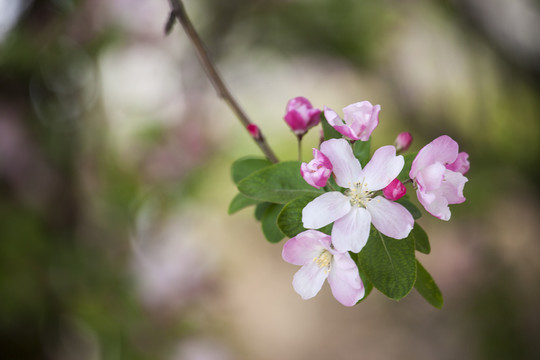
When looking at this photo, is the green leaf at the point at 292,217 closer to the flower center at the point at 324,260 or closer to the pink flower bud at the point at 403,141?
the flower center at the point at 324,260

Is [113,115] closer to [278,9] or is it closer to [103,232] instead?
[103,232]

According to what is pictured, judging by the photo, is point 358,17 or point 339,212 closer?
point 339,212

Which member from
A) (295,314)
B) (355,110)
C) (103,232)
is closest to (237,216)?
(295,314)

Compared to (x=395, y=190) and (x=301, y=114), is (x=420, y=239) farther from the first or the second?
(x=301, y=114)

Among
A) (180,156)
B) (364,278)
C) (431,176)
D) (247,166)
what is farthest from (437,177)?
(180,156)

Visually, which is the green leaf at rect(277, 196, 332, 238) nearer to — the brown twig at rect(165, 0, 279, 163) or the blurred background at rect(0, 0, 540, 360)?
the brown twig at rect(165, 0, 279, 163)

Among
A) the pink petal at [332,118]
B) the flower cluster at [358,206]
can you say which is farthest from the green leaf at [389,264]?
the pink petal at [332,118]

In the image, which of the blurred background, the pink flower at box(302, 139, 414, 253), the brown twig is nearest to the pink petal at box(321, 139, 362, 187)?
the pink flower at box(302, 139, 414, 253)
